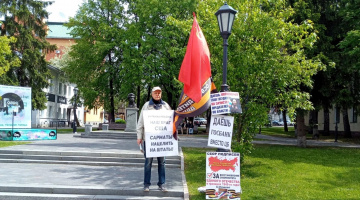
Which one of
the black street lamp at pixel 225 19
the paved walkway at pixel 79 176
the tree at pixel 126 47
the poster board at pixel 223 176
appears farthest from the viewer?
the tree at pixel 126 47

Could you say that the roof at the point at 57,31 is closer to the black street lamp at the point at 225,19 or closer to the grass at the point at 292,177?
the grass at the point at 292,177

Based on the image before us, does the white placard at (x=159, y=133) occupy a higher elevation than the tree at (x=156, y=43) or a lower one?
lower

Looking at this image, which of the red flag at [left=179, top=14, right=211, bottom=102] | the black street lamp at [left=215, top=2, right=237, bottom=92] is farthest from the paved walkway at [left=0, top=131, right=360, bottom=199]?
the black street lamp at [left=215, top=2, right=237, bottom=92]

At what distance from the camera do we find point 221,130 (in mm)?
7625

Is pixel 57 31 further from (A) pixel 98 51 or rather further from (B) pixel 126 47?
(B) pixel 126 47

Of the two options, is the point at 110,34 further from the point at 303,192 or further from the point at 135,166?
the point at 303,192

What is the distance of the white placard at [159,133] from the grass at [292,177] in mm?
1241

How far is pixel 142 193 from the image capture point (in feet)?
26.4

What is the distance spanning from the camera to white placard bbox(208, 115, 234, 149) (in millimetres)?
7554

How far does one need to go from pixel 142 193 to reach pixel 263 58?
5991mm

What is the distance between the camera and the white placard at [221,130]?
7.55 meters

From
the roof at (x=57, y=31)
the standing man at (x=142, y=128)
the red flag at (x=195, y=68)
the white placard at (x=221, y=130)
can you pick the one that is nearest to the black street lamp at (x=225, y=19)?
the red flag at (x=195, y=68)

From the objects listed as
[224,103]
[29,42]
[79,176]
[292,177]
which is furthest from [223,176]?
[29,42]

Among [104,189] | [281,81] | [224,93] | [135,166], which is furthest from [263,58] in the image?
[104,189]
